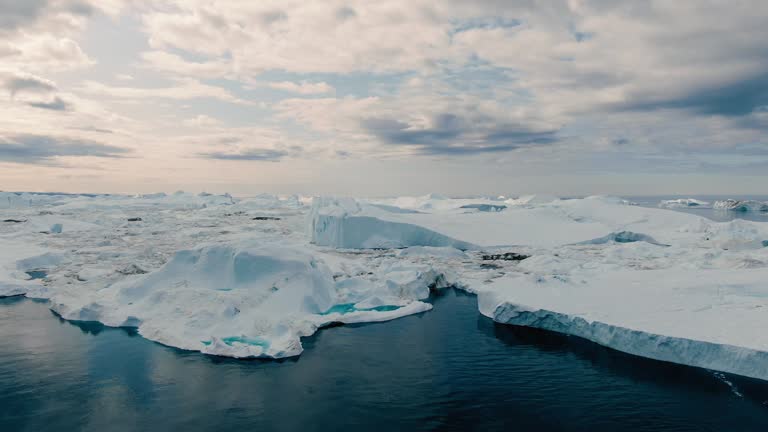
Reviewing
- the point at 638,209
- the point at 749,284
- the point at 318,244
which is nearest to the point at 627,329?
the point at 749,284

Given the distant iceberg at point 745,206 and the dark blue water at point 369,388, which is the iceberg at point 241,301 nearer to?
the dark blue water at point 369,388

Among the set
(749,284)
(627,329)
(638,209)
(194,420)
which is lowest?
(194,420)

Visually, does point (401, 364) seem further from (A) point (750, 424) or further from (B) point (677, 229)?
(B) point (677, 229)

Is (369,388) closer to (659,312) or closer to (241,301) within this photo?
(241,301)

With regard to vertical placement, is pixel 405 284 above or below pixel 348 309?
above

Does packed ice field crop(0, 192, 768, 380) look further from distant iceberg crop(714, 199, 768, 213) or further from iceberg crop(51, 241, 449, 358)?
distant iceberg crop(714, 199, 768, 213)

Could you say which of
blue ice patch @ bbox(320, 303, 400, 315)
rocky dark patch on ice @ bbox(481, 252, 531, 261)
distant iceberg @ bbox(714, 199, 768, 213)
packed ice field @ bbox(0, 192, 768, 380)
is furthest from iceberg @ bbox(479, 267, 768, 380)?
distant iceberg @ bbox(714, 199, 768, 213)

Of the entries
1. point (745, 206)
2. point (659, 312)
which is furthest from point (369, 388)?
point (745, 206)
